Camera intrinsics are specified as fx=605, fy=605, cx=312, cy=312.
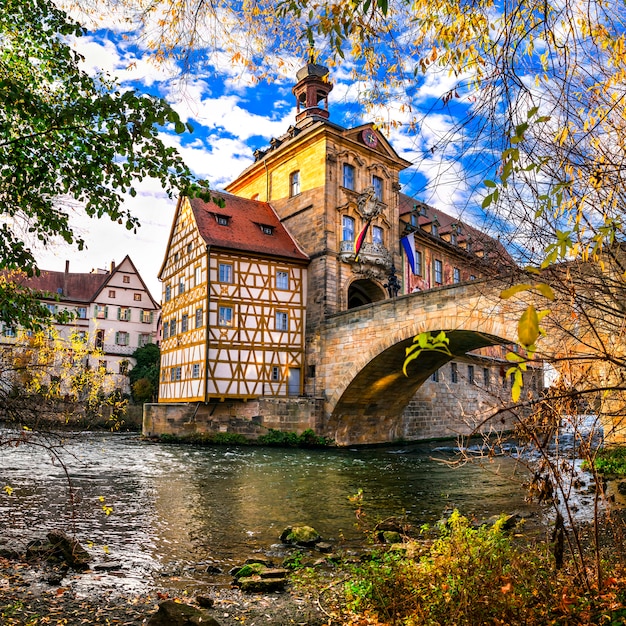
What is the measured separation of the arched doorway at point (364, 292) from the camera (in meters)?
27.3

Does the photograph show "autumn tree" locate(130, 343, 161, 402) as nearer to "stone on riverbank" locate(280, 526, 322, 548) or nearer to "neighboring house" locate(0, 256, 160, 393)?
"neighboring house" locate(0, 256, 160, 393)

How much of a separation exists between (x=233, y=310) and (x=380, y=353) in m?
6.16

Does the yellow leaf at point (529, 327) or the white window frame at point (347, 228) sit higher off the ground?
the white window frame at point (347, 228)

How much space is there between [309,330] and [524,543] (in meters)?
18.7

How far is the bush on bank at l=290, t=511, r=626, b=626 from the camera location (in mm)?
3324

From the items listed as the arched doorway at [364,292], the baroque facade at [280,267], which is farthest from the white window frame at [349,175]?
the arched doorway at [364,292]

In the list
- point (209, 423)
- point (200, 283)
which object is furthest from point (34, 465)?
point (200, 283)

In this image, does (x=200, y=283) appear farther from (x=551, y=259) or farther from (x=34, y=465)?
(x=551, y=259)

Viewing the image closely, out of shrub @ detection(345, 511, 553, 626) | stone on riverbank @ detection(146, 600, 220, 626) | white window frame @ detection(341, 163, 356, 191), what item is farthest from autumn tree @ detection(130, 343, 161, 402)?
shrub @ detection(345, 511, 553, 626)

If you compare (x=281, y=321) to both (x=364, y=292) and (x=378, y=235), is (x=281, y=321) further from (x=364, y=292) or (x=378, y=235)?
(x=378, y=235)

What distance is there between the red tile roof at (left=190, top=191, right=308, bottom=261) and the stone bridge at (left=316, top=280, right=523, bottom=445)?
12.4ft

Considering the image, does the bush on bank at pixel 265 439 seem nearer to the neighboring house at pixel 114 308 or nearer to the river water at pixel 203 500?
the river water at pixel 203 500

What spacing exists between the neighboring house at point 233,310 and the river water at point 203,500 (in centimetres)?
537

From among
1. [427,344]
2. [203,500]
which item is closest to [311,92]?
[203,500]
